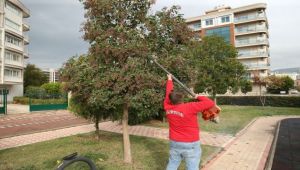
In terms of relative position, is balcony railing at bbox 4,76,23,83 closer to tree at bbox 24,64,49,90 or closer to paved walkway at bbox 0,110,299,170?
tree at bbox 24,64,49,90

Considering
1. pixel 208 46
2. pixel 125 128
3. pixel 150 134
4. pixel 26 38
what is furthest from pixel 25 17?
pixel 125 128

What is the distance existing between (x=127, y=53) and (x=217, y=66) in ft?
54.4

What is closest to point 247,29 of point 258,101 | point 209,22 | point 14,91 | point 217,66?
point 209,22

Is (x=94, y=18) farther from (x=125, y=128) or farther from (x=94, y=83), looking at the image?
(x=125, y=128)

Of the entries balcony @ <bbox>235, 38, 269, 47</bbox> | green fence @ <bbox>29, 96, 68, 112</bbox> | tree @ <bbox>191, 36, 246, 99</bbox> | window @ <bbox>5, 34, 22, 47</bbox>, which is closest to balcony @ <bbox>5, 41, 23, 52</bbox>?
window @ <bbox>5, 34, 22, 47</bbox>

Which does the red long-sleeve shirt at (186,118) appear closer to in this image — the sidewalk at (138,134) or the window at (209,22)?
the sidewalk at (138,134)

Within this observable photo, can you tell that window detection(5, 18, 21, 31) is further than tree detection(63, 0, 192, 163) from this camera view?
Yes

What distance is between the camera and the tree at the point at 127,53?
6.13 metres

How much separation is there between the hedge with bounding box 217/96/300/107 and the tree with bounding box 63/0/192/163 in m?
30.5

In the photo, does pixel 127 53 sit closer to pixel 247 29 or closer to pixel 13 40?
pixel 13 40

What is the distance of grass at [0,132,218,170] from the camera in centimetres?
696

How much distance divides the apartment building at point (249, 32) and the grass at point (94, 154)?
48.6 meters

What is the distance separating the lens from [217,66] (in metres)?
21.8

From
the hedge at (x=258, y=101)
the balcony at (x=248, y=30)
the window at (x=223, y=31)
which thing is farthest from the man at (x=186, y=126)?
the window at (x=223, y=31)
